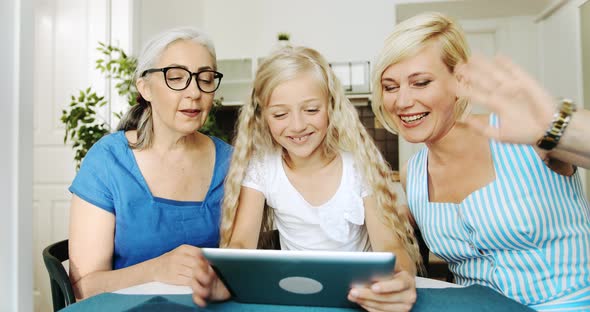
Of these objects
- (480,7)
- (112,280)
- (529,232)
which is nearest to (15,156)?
(112,280)

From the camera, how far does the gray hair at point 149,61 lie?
4.41 ft

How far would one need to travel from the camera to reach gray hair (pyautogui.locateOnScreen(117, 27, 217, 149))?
1.34m

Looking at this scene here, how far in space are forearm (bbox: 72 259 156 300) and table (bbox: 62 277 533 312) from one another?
22 centimetres

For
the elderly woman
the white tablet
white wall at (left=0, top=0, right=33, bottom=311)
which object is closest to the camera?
the white tablet

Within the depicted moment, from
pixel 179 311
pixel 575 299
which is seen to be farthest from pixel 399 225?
pixel 179 311

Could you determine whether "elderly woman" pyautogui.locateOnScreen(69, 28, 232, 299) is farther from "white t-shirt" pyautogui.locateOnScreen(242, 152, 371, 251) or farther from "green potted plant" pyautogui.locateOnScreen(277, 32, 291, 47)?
"green potted plant" pyautogui.locateOnScreen(277, 32, 291, 47)

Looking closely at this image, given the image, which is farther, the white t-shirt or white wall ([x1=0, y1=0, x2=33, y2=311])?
white wall ([x1=0, y1=0, x2=33, y2=311])

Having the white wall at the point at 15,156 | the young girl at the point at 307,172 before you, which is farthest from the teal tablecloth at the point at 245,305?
the white wall at the point at 15,156

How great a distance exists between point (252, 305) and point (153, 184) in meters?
0.69

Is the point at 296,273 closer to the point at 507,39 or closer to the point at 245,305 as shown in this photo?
the point at 245,305

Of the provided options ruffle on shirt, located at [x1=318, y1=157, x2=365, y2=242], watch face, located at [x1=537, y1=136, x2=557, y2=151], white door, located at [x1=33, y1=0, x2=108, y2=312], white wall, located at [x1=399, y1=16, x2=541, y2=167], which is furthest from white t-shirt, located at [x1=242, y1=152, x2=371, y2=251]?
white wall, located at [x1=399, y1=16, x2=541, y2=167]

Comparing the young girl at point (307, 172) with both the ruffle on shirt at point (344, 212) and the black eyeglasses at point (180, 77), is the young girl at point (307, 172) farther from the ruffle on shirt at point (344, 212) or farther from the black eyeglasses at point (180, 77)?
the black eyeglasses at point (180, 77)

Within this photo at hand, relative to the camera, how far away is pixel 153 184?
1383 mm

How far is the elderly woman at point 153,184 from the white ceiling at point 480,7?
3.04 meters
